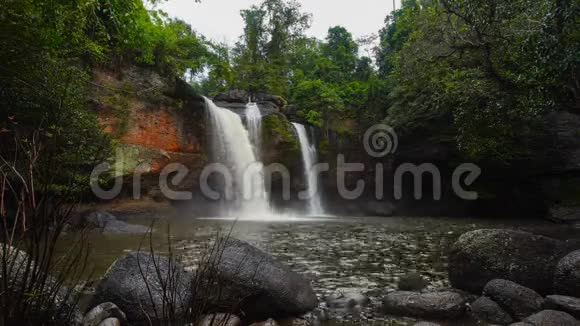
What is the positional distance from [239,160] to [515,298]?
18866 millimetres

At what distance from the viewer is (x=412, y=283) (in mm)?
6156

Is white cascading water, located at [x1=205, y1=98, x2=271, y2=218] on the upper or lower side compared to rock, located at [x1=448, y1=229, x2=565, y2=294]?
upper

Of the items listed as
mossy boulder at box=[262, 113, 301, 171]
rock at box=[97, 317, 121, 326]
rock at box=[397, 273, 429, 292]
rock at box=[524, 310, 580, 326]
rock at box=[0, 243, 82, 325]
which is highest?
mossy boulder at box=[262, 113, 301, 171]

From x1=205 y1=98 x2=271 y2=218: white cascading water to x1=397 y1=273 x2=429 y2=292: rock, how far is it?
15.7 meters

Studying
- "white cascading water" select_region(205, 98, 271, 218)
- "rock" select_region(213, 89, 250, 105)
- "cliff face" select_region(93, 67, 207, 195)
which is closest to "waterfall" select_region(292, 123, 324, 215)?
"white cascading water" select_region(205, 98, 271, 218)

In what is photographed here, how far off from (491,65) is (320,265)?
753 cm

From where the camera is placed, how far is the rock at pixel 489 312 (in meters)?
4.65

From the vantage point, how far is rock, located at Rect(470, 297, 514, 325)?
15.3ft

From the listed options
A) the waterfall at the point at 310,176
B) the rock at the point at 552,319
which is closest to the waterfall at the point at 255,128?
the waterfall at the point at 310,176

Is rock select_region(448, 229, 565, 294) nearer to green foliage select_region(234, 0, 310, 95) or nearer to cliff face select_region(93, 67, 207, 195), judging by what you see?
cliff face select_region(93, 67, 207, 195)

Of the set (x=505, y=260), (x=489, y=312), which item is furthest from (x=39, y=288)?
(x=505, y=260)

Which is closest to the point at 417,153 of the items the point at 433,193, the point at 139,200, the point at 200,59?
the point at 433,193

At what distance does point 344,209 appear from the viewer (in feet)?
82.5

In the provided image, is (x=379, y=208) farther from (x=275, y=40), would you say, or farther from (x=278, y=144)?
(x=275, y=40)
